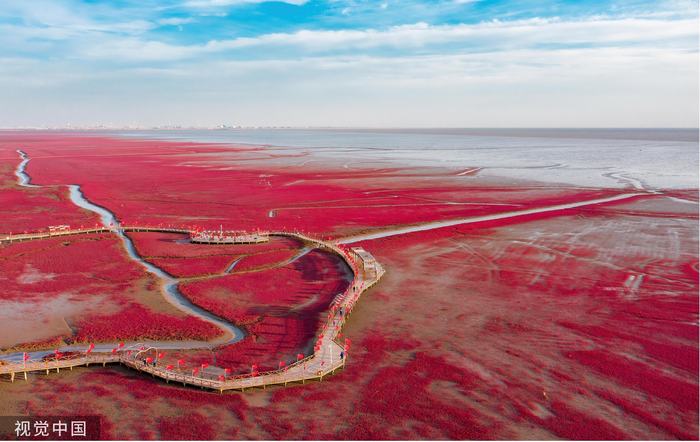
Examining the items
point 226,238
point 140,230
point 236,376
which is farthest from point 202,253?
point 236,376

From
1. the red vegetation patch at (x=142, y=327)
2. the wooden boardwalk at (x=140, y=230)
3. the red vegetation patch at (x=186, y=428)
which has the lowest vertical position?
the red vegetation patch at (x=186, y=428)

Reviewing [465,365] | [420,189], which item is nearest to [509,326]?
[465,365]

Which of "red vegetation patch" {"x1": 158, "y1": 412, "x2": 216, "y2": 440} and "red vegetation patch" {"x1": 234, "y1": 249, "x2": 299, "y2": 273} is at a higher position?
"red vegetation patch" {"x1": 234, "y1": 249, "x2": 299, "y2": 273}

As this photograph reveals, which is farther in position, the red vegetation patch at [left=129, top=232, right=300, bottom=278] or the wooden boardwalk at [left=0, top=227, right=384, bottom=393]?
the red vegetation patch at [left=129, top=232, right=300, bottom=278]

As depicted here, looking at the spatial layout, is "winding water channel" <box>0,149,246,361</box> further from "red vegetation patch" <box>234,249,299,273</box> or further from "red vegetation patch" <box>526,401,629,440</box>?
"red vegetation patch" <box>526,401,629,440</box>


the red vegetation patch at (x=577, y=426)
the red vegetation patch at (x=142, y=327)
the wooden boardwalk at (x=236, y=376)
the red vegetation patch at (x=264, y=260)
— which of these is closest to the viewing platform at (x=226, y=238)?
the red vegetation patch at (x=264, y=260)

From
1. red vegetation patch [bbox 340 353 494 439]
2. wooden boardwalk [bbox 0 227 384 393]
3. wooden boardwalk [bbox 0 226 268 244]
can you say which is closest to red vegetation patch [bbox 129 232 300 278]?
wooden boardwalk [bbox 0 226 268 244]

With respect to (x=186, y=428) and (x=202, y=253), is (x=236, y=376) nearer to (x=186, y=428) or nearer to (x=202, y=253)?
(x=186, y=428)

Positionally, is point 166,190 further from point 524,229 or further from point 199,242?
point 524,229

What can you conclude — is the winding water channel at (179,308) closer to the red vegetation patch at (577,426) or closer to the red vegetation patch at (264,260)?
the red vegetation patch at (264,260)

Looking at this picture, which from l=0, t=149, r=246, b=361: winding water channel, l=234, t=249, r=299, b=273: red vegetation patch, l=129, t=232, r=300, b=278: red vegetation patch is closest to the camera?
l=0, t=149, r=246, b=361: winding water channel

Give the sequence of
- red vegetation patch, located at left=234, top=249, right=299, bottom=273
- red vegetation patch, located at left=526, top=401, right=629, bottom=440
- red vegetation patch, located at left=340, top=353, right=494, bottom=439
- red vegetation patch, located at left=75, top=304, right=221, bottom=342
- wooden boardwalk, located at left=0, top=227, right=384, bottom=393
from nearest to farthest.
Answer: red vegetation patch, located at left=526, top=401, right=629, bottom=440 < red vegetation patch, located at left=340, top=353, right=494, bottom=439 < wooden boardwalk, located at left=0, top=227, right=384, bottom=393 < red vegetation patch, located at left=75, top=304, right=221, bottom=342 < red vegetation patch, located at left=234, top=249, right=299, bottom=273

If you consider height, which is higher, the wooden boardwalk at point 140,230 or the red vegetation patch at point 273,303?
the wooden boardwalk at point 140,230
